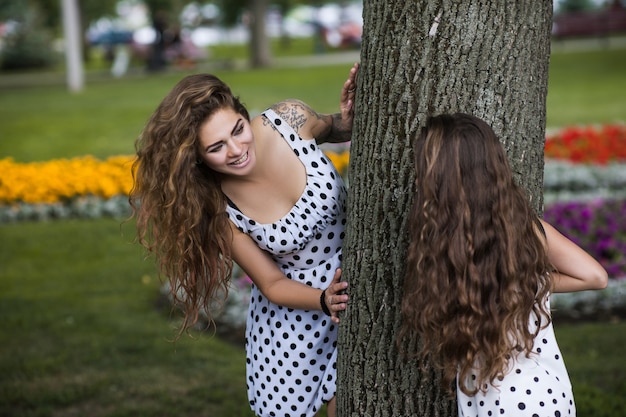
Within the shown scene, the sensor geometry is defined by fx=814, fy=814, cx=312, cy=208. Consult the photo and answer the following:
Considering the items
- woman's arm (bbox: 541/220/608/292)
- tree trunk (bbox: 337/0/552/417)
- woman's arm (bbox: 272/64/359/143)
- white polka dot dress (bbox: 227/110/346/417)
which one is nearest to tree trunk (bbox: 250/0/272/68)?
woman's arm (bbox: 272/64/359/143)

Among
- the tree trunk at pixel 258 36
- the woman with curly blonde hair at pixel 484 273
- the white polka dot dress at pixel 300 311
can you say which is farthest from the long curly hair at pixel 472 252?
the tree trunk at pixel 258 36

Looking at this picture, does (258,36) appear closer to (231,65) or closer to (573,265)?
(231,65)

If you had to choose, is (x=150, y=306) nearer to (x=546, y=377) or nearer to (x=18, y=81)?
(x=546, y=377)

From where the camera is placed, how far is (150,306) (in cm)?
550

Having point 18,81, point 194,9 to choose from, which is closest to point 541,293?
point 18,81

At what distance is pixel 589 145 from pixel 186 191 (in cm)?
729

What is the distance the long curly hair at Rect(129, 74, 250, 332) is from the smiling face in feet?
0.08

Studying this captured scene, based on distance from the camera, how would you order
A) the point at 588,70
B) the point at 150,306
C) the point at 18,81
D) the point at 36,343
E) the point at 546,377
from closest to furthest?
1. the point at 546,377
2. the point at 36,343
3. the point at 150,306
4. the point at 588,70
5. the point at 18,81

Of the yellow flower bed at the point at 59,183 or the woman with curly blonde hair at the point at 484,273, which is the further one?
the yellow flower bed at the point at 59,183

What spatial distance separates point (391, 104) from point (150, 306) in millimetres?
3561

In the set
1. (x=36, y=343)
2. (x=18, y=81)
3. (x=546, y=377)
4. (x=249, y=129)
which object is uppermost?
(x=249, y=129)

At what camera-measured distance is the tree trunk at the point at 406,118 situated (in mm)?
2281

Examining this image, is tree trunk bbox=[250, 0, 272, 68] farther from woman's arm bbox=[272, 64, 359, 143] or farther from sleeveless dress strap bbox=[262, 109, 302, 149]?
sleeveless dress strap bbox=[262, 109, 302, 149]

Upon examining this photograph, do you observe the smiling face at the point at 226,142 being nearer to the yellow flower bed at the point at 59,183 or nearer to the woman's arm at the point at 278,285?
the woman's arm at the point at 278,285
